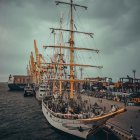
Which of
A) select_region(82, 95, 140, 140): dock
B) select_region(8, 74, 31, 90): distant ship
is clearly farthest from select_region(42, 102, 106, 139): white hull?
select_region(8, 74, 31, 90): distant ship

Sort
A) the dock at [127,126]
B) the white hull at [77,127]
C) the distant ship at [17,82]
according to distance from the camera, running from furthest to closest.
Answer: the distant ship at [17,82]
the white hull at [77,127]
the dock at [127,126]

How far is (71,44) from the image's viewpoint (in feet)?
109

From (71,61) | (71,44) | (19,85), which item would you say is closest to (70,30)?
(71,44)

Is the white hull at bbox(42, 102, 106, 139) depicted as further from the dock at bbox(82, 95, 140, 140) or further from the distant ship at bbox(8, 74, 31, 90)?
the distant ship at bbox(8, 74, 31, 90)

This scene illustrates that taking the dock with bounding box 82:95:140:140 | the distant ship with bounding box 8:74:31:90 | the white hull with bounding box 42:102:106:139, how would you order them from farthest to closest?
the distant ship with bounding box 8:74:31:90 < the white hull with bounding box 42:102:106:139 < the dock with bounding box 82:95:140:140

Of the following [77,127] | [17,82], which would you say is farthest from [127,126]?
[17,82]

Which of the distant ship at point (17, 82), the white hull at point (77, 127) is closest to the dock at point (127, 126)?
the white hull at point (77, 127)

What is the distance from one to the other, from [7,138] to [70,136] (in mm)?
8972

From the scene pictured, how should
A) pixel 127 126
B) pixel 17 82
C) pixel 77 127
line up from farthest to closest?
Result: 1. pixel 17 82
2. pixel 77 127
3. pixel 127 126

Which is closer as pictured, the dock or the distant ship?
the dock

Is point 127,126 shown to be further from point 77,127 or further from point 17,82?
point 17,82

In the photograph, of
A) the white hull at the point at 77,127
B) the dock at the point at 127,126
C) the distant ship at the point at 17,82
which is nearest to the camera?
the dock at the point at 127,126

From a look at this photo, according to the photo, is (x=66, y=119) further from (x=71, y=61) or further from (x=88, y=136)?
(x=71, y=61)

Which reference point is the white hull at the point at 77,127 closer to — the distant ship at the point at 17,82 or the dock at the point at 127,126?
the dock at the point at 127,126
